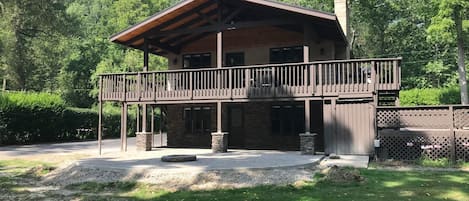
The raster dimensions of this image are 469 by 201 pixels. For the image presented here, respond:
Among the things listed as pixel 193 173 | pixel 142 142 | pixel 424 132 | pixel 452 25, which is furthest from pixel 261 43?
pixel 452 25

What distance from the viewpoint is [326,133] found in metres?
→ 15.1

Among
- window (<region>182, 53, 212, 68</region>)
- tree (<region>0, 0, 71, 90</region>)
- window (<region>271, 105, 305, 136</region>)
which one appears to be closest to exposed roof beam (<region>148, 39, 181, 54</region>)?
window (<region>182, 53, 212, 68</region>)

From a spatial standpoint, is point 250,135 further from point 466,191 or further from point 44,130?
point 44,130

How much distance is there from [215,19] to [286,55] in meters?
3.62

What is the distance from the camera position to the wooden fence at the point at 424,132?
1312cm

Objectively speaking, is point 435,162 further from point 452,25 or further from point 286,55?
point 452,25

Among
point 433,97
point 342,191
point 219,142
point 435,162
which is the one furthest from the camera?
point 433,97

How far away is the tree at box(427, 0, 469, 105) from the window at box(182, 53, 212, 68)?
45.2 ft

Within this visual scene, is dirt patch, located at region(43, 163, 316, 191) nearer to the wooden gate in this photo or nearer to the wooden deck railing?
the wooden gate

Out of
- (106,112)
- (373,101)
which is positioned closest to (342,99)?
(373,101)

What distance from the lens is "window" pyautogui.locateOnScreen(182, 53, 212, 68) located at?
21234mm

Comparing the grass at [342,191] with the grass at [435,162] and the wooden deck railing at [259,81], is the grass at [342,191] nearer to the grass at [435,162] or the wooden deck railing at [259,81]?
the grass at [435,162]

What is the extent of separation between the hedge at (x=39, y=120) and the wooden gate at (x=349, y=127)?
1816cm

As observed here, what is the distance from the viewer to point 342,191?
28.8 feet
